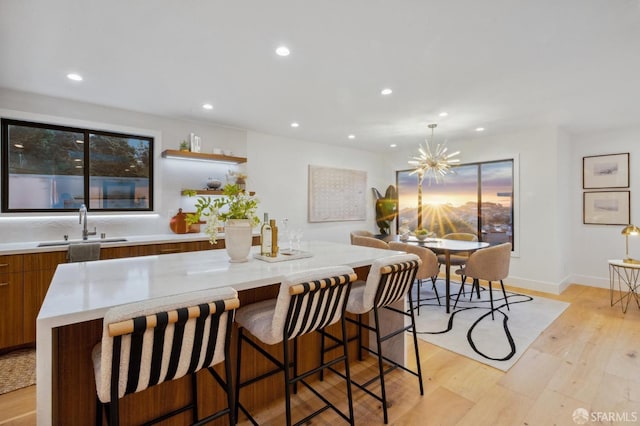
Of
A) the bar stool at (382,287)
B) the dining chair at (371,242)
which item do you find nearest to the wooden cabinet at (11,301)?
the bar stool at (382,287)

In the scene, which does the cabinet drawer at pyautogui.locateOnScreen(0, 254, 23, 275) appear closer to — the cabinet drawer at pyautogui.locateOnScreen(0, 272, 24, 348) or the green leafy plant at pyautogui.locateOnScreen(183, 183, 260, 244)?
the cabinet drawer at pyautogui.locateOnScreen(0, 272, 24, 348)

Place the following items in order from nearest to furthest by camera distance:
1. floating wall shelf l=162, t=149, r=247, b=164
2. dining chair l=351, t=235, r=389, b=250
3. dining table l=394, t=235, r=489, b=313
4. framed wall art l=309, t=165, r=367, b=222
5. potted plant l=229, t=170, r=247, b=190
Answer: dining table l=394, t=235, r=489, b=313 → floating wall shelf l=162, t=149, r=247, b=164 → dining chair l=351, t=235, r=389, b=250 → potted plant l=229, t=170, r=247, b=190 → framed wall art l=309, t=165, r=367, b=222

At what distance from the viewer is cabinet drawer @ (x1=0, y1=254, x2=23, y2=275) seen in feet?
8.76

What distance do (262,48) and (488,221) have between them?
4.79 metres

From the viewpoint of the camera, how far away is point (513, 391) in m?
2.18

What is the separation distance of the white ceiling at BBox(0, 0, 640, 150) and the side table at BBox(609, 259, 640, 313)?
1.93 meters

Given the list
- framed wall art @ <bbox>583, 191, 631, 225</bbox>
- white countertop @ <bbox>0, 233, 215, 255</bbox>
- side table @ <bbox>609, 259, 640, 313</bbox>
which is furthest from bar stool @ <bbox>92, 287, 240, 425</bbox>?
framed wall art @ <bbox>583, 191, 631, 225</bbox>

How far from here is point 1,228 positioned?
3119mm

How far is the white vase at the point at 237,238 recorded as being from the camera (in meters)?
2.01

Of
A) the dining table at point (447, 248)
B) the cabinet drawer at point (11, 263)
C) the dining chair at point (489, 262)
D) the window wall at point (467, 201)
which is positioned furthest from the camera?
the window wall at point (467, 201)

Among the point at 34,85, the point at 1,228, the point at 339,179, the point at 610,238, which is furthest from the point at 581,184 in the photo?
the point at 1,228

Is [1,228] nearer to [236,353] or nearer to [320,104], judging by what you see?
[236,353]

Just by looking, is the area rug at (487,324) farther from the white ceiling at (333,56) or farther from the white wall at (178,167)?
the white wall at (178,167)

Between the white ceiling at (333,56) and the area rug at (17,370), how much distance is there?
8.31 feet
